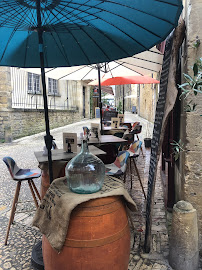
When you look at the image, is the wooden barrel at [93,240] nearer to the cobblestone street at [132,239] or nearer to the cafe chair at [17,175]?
the cobblestone street at [132,239]

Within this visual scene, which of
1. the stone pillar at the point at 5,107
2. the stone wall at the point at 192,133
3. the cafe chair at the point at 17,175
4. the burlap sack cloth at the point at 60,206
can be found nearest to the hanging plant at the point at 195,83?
the stone wall at the point at 192,133

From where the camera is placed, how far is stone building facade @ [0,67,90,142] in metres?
9.99

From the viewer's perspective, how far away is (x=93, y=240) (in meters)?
1.58

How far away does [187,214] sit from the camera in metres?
2.11

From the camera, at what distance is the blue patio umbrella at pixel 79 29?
71.3 inches

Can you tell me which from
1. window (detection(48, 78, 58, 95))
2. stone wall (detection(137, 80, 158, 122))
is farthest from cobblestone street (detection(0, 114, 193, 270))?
window (detection(48, 78, 58, 95))

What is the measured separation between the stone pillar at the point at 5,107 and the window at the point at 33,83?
390 centimetres

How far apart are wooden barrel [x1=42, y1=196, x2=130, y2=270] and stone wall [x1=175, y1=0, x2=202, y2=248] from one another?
107cm

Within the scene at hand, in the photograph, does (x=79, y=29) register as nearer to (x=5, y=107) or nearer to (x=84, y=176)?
(x=84, y=176)

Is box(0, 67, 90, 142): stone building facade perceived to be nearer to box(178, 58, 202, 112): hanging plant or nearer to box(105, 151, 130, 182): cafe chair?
box(105, 151, 130, 182): cafe chair

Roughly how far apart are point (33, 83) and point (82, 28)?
42.4 feet

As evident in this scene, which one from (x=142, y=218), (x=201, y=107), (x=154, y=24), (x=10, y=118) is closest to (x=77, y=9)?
(x=154, y=24)

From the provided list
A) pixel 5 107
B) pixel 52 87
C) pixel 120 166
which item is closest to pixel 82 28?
pixel 120 166

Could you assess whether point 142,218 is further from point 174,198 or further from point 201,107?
point 201,107
